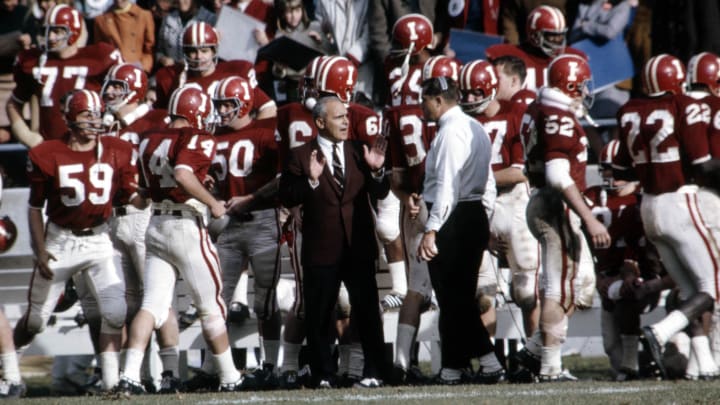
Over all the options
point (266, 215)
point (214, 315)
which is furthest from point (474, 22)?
point (214, 315)

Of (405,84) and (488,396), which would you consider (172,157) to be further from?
(488,396)

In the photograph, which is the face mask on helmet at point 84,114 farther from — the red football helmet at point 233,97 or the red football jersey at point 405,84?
the red football jersey at point 405,84

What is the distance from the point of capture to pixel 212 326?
9.62m

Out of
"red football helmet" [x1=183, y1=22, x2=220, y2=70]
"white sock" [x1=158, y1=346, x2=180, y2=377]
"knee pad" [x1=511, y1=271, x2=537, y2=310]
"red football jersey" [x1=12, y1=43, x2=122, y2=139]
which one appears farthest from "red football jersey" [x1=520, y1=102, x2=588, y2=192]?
"red football jersey" [x1=12, y1=43, x2=122, y2=139]

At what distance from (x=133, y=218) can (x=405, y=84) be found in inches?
88.7

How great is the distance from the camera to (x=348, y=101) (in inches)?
400

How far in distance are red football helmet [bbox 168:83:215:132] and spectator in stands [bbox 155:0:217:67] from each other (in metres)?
3.27

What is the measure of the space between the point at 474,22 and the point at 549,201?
4.10m

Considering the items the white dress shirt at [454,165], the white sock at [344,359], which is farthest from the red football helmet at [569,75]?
the white sock at [344,359]

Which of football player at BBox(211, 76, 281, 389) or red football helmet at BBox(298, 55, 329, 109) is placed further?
football player at BBox(211, 76, 281, 389)

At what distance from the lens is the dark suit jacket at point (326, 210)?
360 inches

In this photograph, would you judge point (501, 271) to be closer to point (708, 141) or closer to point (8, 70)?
point (708, 141)

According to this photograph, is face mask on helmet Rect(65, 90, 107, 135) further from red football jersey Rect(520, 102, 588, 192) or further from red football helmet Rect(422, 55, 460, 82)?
red football jersey Rect(520, 102, 588, 192)

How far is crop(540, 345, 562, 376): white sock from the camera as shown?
929 centimetres
